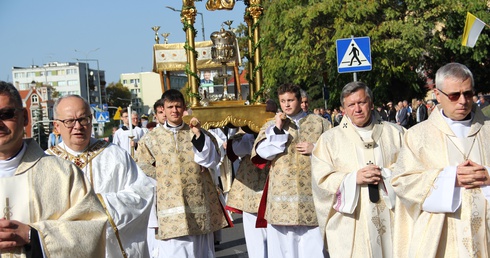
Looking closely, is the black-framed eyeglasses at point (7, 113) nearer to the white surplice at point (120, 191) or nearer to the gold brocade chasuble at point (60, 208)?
the gold brocade chasuble at point (60, 208)

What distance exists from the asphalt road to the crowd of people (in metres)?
1.40

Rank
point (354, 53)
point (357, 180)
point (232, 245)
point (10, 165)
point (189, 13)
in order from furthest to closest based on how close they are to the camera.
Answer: point (232, 245)
point (354, 53)
point (189, 13)
point (357, 180)
point (10, 165)

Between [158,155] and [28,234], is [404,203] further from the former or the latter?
[158,155]

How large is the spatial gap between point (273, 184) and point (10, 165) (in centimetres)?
442

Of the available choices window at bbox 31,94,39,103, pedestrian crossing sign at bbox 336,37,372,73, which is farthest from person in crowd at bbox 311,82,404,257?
window at bbox 31,94,39,103

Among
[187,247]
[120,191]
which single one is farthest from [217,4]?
[120,191]

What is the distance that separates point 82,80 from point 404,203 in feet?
496

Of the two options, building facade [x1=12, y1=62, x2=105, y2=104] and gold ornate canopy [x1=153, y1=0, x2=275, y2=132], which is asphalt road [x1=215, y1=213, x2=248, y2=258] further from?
building facade [x1=12, y1=62, x2=105, y2=104]

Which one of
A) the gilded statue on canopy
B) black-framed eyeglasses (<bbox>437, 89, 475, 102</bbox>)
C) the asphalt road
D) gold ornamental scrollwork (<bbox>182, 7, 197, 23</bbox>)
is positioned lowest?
the asphalt road

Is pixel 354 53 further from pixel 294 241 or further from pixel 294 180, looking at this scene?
pixel 294 241

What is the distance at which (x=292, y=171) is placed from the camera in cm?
787

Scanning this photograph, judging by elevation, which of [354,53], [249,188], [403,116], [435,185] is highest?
[354,53]

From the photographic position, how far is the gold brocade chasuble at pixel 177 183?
7.88 metres

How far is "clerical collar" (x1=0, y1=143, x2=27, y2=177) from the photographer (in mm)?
3818
